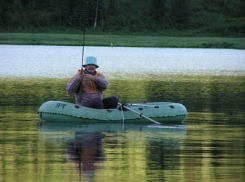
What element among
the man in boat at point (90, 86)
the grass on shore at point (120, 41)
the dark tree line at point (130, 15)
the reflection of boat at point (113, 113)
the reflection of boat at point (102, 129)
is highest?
the dark tree line at point (130, 15)

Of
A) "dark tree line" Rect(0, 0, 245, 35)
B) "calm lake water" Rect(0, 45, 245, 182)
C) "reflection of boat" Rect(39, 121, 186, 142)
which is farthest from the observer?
"dark tree line" Rect(0, 0, 245, 35)

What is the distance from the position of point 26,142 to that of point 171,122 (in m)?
4.47

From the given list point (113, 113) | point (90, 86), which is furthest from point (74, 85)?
point (113, 113)

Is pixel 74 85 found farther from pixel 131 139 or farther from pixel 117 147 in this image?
pixel 117 147

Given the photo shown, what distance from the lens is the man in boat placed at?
19.8 m

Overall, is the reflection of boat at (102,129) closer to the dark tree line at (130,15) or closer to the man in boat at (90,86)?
the man in boat at (90,86)

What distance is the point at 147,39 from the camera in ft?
267

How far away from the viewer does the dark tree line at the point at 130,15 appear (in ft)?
301

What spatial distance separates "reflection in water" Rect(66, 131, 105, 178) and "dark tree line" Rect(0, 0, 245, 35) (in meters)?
70.5

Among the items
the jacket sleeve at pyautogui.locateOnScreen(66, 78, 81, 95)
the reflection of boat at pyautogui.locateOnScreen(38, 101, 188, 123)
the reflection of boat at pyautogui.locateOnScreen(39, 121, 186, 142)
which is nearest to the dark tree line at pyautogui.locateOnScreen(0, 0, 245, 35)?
the reflection of boat at pyautogui.locateOnScreen(38, 101, 188, 123)

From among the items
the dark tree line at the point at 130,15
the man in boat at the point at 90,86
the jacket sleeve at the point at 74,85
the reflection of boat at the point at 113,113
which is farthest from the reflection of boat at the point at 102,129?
the dark tree line at the point at 130,15

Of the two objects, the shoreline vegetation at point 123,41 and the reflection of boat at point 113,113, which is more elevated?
the shoreline vegetation at point 123,41

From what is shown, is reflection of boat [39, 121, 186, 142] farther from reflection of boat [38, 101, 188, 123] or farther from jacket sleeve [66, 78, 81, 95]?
jacket sleeve [66, 78, 81, 95]

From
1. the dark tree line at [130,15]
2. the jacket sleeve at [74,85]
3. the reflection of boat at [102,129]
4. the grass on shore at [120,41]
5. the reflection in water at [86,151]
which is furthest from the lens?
the dark tree line at [130,15]
